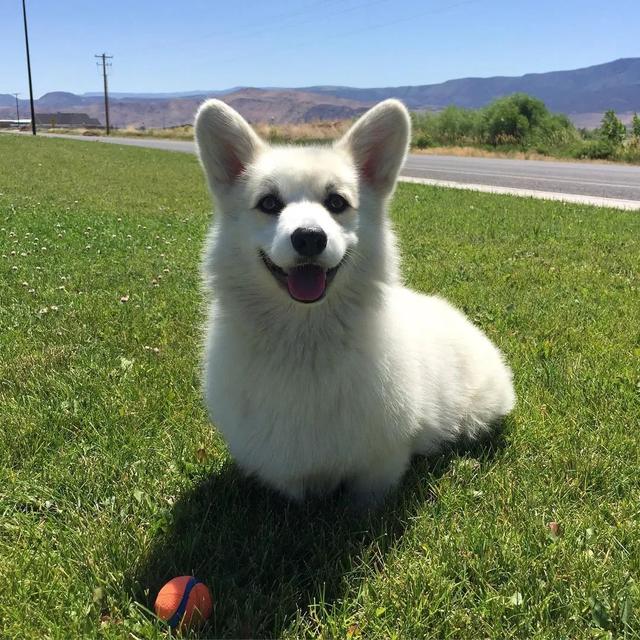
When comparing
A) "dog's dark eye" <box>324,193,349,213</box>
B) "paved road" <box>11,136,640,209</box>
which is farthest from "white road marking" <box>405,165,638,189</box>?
"dog's dark eye" <box>324,193,349,213</box>

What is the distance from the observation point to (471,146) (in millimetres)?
33562

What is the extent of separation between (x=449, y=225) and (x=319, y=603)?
7438 millimetres

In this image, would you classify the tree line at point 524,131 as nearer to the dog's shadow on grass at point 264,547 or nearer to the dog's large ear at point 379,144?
the dog's large ear at point 379,144

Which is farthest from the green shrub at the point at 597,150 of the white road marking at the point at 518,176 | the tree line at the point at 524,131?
the white road marking at the point at 518,176

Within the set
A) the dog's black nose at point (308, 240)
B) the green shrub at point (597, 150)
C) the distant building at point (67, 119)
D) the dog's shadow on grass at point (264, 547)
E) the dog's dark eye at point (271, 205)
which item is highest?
the distant building at point (67, 119)

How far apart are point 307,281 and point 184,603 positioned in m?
1.27

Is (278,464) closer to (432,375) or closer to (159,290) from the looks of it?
(432,375)

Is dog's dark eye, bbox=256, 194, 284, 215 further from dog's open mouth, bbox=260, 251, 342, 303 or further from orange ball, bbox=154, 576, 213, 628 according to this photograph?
orange ball, bbox=154, 576, 213, 628

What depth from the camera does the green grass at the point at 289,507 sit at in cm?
207

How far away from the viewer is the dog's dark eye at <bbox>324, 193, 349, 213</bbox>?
2535 millimetres

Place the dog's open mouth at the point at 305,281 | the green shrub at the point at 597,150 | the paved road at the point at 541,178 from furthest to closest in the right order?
1. the green shrub at the point at 597,150
2. the paved road at the point at 541,178
3. the dog's open mouth at the point at 305,281

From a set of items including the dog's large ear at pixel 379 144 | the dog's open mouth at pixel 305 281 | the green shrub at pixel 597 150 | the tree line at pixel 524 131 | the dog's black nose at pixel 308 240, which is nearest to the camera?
the dog's black nose at pixel 308 240

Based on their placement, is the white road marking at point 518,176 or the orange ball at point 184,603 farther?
the white road marking at point 518,176

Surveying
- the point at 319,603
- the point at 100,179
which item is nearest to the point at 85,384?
the point at 319,603
